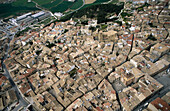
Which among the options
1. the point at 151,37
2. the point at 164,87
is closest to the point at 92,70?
the point at 164,87

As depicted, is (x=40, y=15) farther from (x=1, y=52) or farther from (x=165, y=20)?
(x=165, y=20)

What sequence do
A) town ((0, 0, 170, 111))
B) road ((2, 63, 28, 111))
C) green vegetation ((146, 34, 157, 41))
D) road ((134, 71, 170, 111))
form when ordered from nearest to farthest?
road ((134, 71, 170, 111)), town ((0, 0, 170, 111)), road ((2, 63, 28, 111)), green vegetation ((146, 34, 157, 41))

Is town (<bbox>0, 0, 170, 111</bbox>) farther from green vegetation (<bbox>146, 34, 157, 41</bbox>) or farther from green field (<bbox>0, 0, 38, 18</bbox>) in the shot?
green field (<bbox>0, 0, 38, 18</bbox>)

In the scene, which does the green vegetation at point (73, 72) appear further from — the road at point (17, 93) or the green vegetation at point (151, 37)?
the green vegetation at point (151, 37)

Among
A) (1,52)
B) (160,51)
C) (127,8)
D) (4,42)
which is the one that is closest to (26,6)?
(4,42)

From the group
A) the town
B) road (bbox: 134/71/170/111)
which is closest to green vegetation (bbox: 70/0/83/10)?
the town

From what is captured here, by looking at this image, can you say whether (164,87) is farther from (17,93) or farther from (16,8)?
(16,8)
